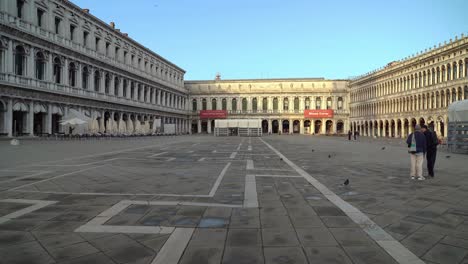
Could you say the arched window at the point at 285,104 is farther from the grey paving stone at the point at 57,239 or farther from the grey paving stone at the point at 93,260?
the grey paving stone at the point at 93,260

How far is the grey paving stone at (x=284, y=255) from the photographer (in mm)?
3558

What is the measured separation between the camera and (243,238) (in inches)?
168

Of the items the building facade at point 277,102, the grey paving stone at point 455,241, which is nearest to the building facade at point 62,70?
the building facade at point 277,102

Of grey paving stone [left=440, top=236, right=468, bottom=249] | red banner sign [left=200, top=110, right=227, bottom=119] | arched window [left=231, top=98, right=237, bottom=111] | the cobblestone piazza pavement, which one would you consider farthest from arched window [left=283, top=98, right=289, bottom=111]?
grey paving stone [left=440, top=236, right=468, bottom=249]

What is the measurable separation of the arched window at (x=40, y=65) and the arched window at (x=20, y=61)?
2106mm

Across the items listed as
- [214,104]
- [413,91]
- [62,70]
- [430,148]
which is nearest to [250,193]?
[430,148]

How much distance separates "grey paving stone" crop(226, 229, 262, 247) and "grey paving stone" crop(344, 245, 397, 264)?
104cm

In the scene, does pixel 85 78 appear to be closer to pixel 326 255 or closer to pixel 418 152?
pixel 418 152

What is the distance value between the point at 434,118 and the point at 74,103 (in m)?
51.1

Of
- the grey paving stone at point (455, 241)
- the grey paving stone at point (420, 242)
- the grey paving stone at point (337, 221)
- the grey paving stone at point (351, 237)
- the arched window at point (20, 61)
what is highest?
the arched window at point (20, 61)

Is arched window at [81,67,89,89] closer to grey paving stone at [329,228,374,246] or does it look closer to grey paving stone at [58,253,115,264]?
grey paving stone at [58,253,115,264]

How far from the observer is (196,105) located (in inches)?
3848

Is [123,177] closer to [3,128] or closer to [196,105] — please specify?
[3,128]

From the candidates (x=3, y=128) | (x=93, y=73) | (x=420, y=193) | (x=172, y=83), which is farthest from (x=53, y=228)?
(x=172, y=83)
